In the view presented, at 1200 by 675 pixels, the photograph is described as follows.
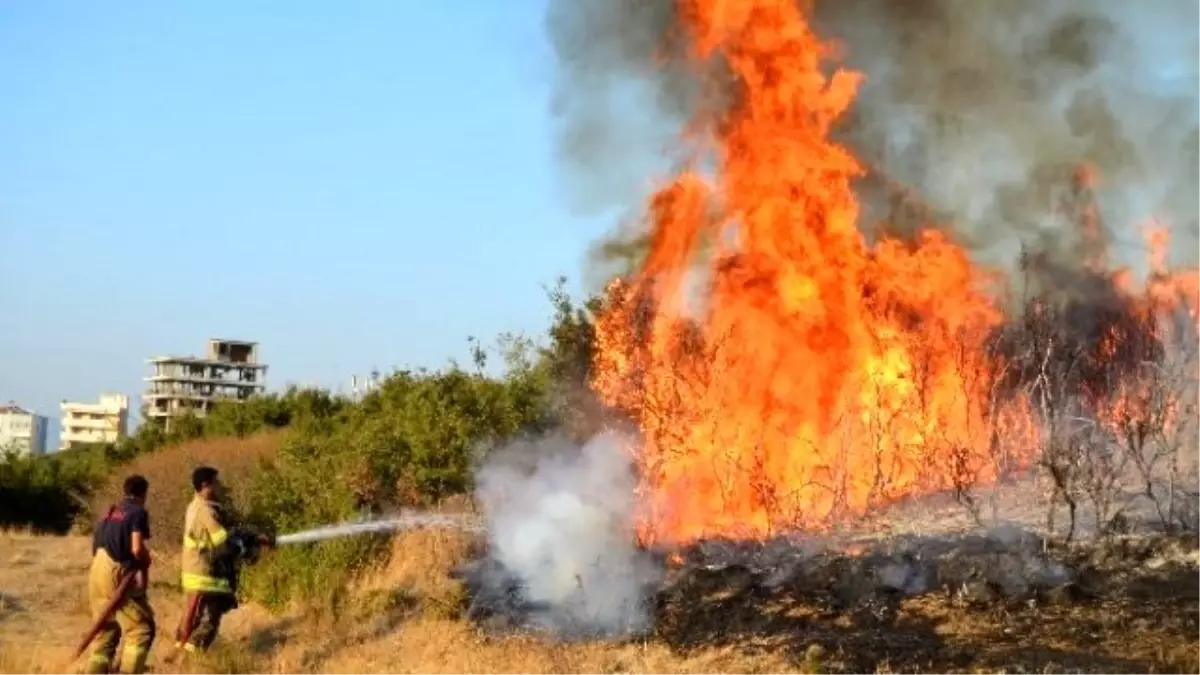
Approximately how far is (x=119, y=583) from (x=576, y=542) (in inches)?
148

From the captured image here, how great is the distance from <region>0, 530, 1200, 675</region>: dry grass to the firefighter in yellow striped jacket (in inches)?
12.9

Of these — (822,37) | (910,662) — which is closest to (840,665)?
(910,662)

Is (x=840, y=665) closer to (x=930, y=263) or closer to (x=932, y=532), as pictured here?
(x=932, y=532)

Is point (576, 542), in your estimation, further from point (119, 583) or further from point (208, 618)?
point (119, 583)

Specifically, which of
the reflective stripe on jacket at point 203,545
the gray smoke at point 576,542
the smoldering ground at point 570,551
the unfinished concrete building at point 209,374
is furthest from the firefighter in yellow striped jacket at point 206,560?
the unfinished concrete building at point 209,374

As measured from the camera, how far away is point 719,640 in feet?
27.8

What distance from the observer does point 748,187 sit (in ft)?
40.5

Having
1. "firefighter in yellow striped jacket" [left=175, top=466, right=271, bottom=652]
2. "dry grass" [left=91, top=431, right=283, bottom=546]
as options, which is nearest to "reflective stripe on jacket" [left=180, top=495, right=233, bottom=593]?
"firefighter in yellow striped jacket" [left=175, top=466, right=271, bottom=652]

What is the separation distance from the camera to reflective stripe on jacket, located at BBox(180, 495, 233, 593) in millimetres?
10203

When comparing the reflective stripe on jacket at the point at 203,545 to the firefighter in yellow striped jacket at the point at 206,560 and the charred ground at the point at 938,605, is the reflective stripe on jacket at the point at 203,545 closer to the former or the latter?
the firefighter in yellow striped jacket at the point at 206,560

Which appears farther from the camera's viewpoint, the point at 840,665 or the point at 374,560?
the point at 374,560

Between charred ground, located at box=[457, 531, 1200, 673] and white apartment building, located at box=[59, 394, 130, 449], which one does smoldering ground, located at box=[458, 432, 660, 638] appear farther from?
white apartment building, located at box=[59, 394, 130, 449]

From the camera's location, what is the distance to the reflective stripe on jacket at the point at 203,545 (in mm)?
10203

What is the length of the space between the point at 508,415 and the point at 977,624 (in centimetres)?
1052
